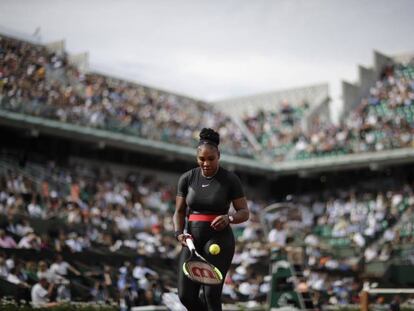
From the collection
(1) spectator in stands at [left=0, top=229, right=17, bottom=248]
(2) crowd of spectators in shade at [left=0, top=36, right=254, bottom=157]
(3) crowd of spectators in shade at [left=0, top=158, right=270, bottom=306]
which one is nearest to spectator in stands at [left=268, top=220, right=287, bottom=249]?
(3) crowd of spectators in shade at [left=0, top=158, right=270, bottom=306]

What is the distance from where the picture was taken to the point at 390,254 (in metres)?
25.6

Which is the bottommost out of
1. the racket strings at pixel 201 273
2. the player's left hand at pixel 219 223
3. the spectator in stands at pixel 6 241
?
the spectator in stands at pixel 6 241

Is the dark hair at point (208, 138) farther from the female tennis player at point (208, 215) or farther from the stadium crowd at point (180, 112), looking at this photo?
the stadium crowd at point (180, 112)

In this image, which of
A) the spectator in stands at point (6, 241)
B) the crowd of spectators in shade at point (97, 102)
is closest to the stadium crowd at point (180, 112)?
the crowd of spectators in shade at point (97, 102)

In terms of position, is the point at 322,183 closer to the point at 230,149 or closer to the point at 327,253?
the point at 230,149

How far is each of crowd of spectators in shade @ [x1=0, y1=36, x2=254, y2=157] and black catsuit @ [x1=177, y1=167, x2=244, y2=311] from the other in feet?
39.1

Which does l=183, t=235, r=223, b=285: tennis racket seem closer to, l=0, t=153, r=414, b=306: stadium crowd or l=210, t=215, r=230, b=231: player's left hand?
l=210, t=215, r=230, b=231: player's left hand

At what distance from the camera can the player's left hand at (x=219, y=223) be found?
293 inches

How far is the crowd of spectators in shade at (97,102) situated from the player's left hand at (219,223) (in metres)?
12.3

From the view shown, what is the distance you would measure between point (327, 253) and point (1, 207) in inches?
478

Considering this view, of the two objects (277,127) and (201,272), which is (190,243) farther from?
(277,127)

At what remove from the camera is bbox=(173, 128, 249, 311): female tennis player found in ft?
24.7

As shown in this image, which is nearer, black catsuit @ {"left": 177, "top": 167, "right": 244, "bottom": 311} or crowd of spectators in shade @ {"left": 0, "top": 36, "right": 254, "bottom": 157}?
black catsuit @ {"left": 177, "top": 167, "right": 244, "bottom": 311}

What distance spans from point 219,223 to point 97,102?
19433mm
